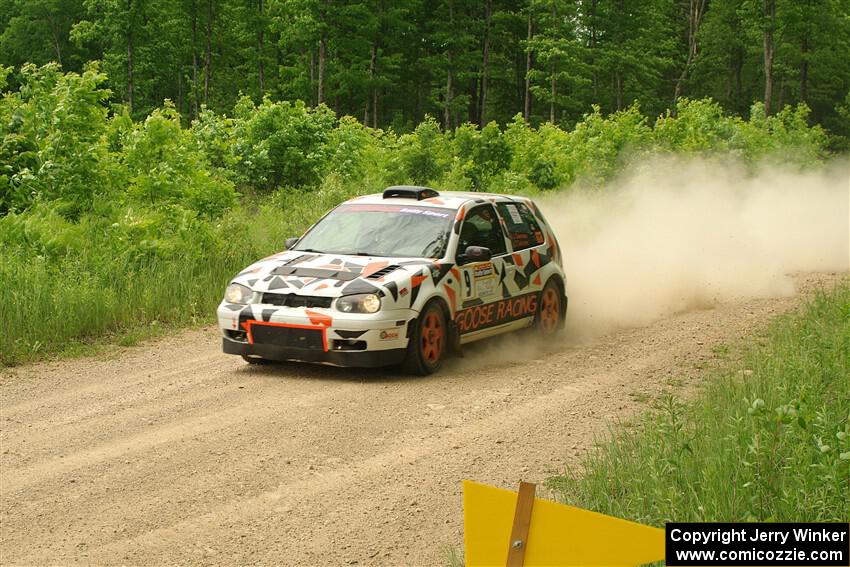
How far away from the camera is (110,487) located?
6.93 metres

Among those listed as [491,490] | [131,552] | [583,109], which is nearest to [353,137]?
[131,552]

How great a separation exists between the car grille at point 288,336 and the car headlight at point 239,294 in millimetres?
349

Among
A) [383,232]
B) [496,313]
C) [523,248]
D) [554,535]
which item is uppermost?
[554,535]

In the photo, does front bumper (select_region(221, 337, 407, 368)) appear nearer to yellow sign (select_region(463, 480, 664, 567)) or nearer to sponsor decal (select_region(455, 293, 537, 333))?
sponsor decal (select_region(455, 293, 537, 333))

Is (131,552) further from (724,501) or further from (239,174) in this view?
(239,174)

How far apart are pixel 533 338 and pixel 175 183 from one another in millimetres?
6049

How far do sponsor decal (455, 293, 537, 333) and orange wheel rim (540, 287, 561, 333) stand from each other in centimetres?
21

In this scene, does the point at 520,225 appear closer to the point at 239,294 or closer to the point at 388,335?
the point at 388,335

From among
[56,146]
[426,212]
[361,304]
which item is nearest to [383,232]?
[426,212]

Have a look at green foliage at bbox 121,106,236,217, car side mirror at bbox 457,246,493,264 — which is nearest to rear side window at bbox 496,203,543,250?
car side mirror at bbox 457,246,493,264

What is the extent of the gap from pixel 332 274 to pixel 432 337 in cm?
114

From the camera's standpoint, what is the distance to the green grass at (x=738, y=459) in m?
5.63

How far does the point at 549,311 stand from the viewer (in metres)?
12.9

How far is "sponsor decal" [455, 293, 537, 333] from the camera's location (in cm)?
1124
